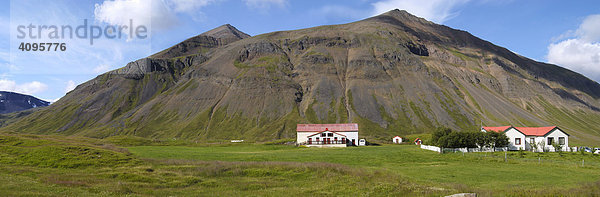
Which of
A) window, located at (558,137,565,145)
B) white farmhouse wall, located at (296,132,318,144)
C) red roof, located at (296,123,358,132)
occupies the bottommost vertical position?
white farmhouse wall, located at (296,132,318,144)

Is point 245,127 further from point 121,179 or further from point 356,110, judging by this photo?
point 121,179

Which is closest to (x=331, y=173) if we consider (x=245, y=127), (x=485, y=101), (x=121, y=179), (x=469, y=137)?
(x=121, y=179)

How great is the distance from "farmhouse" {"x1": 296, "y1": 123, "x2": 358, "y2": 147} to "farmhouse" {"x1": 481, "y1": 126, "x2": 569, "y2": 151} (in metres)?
43.1

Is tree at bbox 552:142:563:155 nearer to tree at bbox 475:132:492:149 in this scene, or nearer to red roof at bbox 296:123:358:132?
tree at bbox 475:132:492:149

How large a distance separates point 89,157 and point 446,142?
204 feet

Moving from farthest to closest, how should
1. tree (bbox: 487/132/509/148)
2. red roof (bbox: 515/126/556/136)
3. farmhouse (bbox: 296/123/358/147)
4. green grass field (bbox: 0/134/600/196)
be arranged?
farmhouse (bbox: 296/123/358/147) → red roof (bbox: 515/126/556/136) → tree (bbox: 487/132/509/148) → green grass field (bbox: 0/134/600/196)

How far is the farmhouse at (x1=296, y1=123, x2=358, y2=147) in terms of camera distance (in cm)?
10569

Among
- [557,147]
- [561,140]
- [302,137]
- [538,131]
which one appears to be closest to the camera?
[557,147]

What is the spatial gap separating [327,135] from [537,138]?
54.5 m

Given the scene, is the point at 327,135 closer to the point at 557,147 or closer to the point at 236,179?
the point at 557,147

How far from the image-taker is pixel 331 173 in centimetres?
3284

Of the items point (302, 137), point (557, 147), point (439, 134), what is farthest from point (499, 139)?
point (302, 137)

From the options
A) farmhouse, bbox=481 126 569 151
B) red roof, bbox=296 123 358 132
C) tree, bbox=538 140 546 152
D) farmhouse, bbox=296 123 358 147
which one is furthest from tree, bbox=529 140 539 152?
red roof, bbox=296 123 358 132

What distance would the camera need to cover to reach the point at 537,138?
7631 cm
